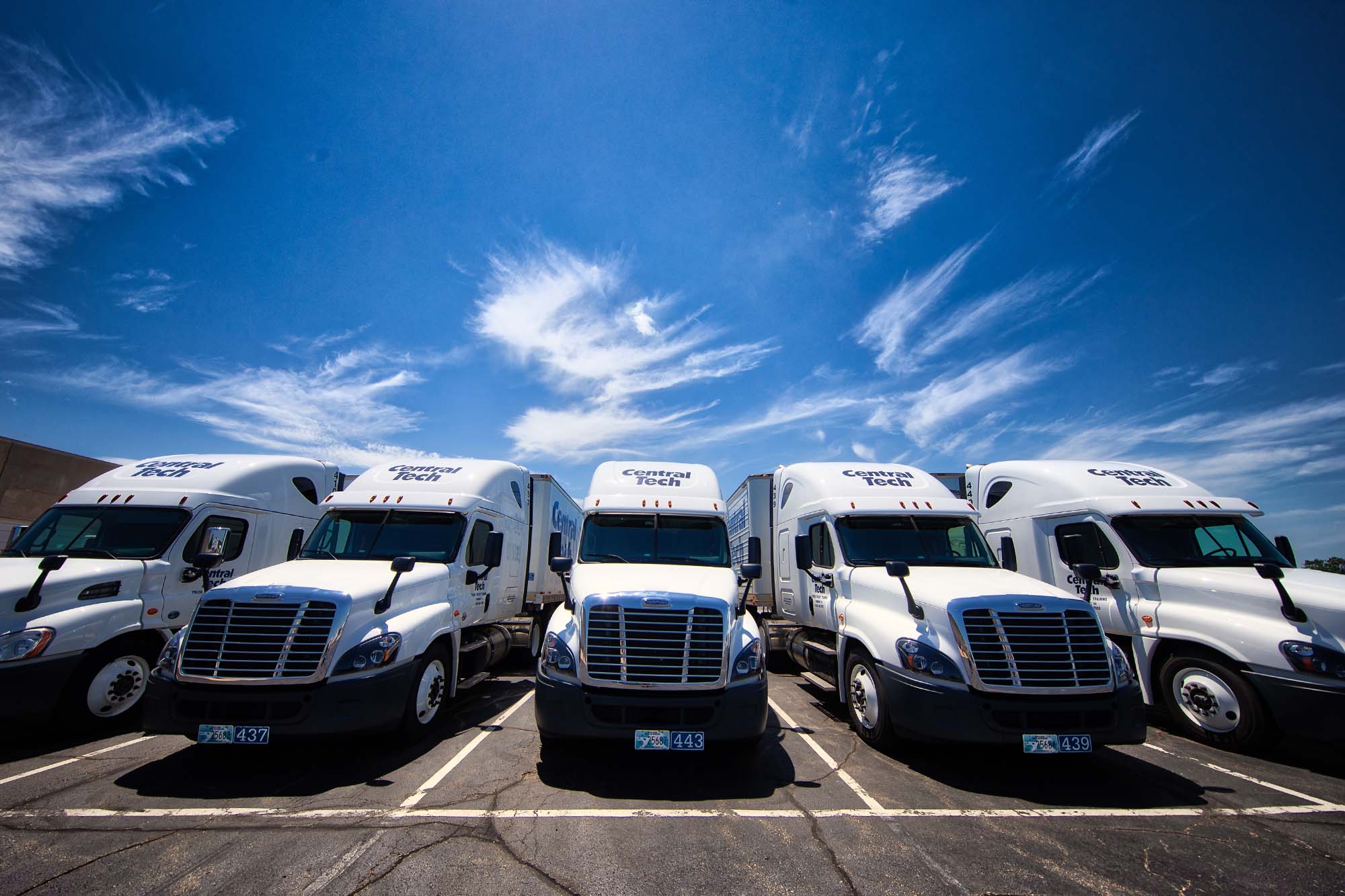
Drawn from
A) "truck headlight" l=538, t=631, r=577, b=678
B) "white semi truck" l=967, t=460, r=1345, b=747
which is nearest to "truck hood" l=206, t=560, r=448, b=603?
"truck headlight" l=538, t=631, r=577, b=678

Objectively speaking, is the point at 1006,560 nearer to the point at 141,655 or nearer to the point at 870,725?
the point at 870,725

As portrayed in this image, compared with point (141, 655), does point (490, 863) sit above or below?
below

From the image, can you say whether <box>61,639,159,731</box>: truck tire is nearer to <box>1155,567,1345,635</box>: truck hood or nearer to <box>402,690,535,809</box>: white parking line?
<box>402,690,535,809</box>: white parking line

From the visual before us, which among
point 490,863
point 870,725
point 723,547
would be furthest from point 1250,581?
point 490,863

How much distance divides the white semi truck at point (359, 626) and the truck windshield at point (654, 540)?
62 centimetres

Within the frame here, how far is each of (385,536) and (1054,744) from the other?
26.8ft

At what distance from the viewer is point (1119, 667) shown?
5.37 meters

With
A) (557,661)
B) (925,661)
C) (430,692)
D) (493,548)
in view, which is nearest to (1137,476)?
(925,661)

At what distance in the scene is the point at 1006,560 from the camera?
7660 millimetres

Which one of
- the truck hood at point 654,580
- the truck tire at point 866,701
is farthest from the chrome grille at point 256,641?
the truck tire at point 866,701

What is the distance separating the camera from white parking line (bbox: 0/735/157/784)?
16.4 feet

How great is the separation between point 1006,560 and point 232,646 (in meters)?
9.49

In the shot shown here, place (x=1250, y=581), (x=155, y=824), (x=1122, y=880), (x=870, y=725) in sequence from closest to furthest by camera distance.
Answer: (x=1122, y=880), (x=155, y=824), (x=870, y=725), (x=1250, y=581)

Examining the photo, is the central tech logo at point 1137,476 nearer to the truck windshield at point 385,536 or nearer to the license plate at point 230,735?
the truck windshield at point 385,536
